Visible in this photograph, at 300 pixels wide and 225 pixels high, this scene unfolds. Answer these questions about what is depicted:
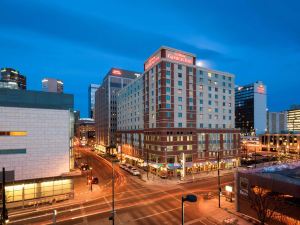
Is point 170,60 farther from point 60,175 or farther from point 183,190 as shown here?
point 60,175

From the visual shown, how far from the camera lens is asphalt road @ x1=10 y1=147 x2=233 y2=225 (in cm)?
3048

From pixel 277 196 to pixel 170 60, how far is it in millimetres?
46318

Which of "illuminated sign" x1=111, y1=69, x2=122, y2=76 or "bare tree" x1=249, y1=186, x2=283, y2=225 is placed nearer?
"bare tree" x1=249, y1=186, x2=283, y2=225

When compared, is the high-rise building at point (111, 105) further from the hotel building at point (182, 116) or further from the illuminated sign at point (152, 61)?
the illuminated sign at point (152, 61)

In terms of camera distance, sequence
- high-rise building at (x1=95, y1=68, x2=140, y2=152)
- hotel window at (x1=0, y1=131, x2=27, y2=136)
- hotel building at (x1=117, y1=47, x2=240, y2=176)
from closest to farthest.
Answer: hotel window at (x1=0, y1=131, x2=27, y2=136)
hotel building at (x1=117, y1=47, x2=240, y2=176)
high-rise building at (x1=95, y1=68, x2=140, y2=152)

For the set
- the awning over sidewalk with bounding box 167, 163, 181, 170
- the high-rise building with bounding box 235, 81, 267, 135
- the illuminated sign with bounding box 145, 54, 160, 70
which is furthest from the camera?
the high-rise building with bounding box 235, 81, 267, 135

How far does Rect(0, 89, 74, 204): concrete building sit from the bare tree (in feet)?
112

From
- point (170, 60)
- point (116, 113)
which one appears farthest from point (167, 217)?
point (116, 113)

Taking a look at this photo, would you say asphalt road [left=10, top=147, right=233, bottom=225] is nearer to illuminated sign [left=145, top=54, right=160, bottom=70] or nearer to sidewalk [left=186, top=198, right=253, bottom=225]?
sidewalk [left=186, top=198, right=253, bottom=225]

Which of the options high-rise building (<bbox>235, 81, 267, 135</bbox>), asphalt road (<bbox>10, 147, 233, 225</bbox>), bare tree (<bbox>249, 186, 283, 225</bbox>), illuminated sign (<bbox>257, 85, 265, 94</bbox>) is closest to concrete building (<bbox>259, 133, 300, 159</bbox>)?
high-rise building (<bbox>235, 81, 267, 135</bbox>)

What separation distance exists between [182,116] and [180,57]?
62.9ft

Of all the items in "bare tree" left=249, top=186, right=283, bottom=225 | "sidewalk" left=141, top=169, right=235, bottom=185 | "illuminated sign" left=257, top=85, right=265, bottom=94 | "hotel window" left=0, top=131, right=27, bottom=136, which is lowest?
"sidewalk" left=141, top=169, right=235, bottom=185

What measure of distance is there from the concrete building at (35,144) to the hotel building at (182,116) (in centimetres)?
2907

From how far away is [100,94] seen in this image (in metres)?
140
